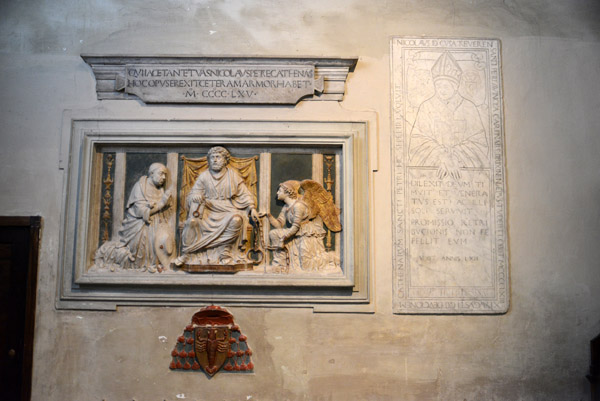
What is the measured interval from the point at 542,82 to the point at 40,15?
195 inches

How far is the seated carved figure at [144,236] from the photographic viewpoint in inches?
176

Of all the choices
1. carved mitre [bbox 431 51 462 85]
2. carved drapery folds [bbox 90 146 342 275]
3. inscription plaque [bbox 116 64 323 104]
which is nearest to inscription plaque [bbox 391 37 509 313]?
carved mitre [bbox 431 51 462 85]

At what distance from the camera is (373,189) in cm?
448

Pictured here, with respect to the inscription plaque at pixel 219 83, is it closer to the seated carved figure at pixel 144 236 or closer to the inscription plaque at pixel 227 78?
the inscription plaque at pixel 227 78

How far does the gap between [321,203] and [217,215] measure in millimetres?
985

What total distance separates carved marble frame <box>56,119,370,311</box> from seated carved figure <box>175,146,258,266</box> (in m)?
0.17

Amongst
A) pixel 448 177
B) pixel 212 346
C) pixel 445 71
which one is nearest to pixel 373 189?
pixel 448 177

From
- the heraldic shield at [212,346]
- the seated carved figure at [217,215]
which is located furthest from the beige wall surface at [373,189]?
the seated carved figure at [217,215]

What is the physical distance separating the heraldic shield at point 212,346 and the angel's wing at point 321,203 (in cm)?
124

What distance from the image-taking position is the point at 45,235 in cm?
447

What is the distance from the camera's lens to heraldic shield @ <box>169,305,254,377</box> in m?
4.28

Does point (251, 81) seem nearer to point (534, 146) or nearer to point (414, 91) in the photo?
point (414, 91)

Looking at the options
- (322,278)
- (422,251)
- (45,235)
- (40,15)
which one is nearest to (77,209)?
(45,235)

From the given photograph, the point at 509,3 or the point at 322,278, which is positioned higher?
the point at 509,3
